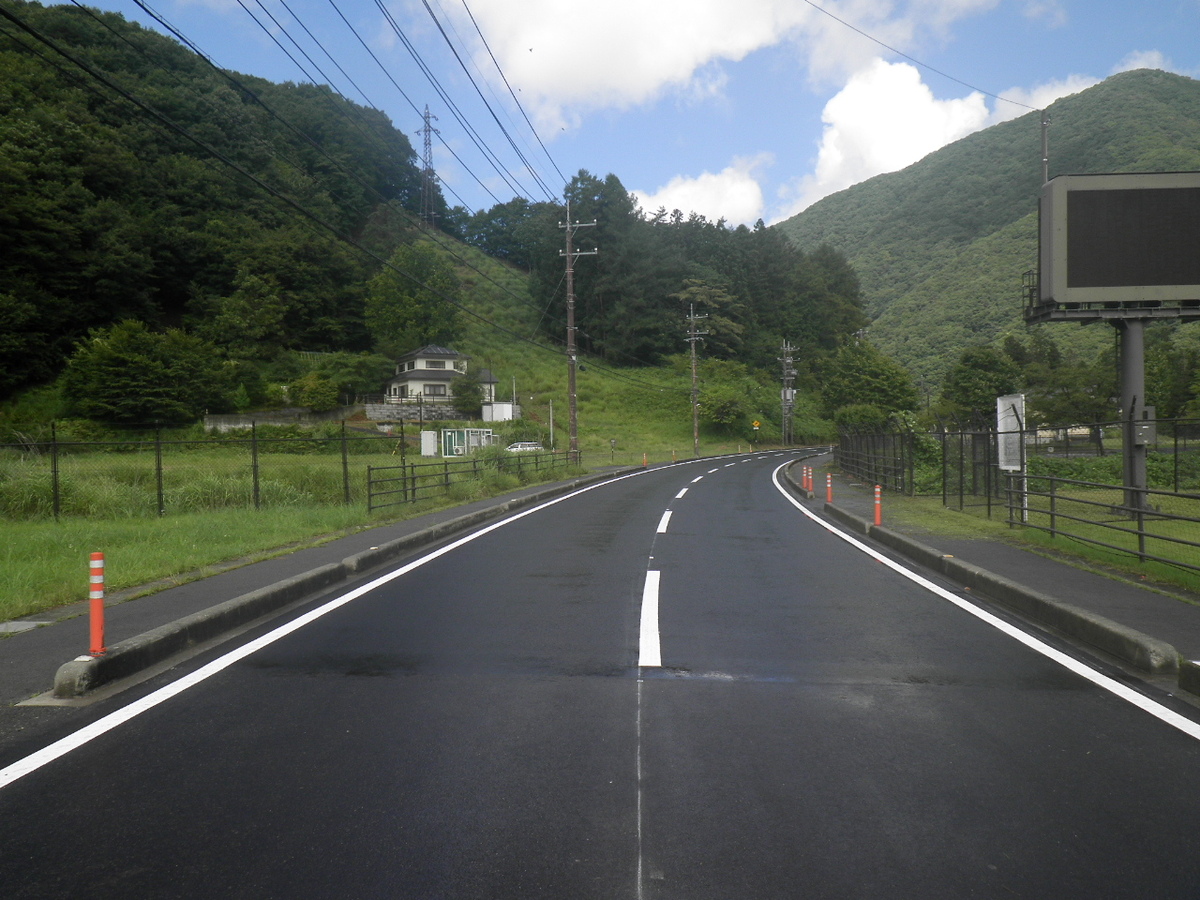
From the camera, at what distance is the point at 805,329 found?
103062 mm

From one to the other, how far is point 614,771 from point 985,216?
94396mm

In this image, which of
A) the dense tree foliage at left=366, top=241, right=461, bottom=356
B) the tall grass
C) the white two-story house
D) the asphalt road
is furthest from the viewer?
the dense tree foliage at left=366, top=241, right=461, bottom=356

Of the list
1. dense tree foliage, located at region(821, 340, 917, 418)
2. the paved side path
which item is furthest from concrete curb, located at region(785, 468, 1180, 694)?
dense tree foliage, located at region(821, 340, 917, 418)

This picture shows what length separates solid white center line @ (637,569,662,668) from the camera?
625 cm

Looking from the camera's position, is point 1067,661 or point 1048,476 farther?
point 1048,476

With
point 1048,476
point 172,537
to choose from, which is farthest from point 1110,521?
point 172,537

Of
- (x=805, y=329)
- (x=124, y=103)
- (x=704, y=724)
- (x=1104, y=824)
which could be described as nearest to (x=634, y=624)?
(x=704, y=724)

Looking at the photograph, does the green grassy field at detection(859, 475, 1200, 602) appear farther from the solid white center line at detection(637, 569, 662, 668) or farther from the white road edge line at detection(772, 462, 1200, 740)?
the solid white center line at detection(637, 569, 662, 668)

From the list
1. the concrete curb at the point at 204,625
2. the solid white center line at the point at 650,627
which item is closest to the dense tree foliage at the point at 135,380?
the concrete curb at the point at 204,625

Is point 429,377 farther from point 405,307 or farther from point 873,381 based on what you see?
point 873,381

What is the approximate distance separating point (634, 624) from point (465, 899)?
15.0 ft

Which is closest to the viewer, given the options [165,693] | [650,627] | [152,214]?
[165,693]

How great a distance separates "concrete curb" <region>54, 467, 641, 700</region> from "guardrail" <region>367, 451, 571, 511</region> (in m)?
6.12

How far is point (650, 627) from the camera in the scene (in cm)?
734
